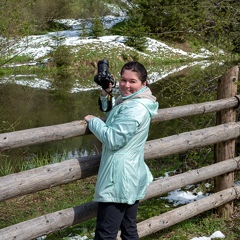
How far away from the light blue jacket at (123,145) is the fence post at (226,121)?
5.81ft

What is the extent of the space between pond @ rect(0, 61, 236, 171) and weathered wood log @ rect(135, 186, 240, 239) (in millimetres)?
1965

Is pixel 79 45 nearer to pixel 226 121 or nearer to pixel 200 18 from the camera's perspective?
pixel 200 18

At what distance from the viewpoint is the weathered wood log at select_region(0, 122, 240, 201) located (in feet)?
9.89

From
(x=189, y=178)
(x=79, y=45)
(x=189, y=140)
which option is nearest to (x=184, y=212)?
(x=189, y=178)

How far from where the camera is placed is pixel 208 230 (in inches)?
176

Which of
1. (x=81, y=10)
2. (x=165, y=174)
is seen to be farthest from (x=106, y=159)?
(x=81, y=10)

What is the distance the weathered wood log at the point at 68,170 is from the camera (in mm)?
3016

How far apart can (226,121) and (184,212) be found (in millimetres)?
1116

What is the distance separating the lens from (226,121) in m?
4.61

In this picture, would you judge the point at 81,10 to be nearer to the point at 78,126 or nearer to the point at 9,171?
the point at 9,171

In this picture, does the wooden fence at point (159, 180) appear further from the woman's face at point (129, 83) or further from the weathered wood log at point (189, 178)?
the woman's face at point (129, 83)

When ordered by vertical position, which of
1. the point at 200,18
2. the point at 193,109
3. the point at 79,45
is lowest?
the point at 79,45

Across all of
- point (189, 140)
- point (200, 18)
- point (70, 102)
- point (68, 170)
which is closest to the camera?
point (68, 170)

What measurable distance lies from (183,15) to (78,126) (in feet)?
10.9
